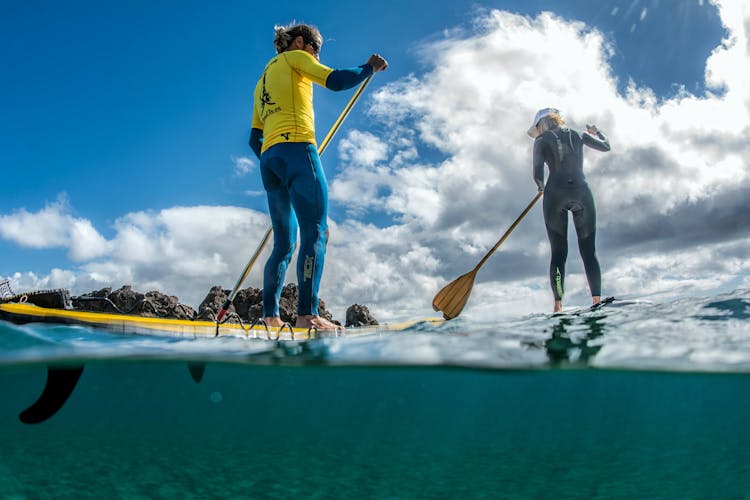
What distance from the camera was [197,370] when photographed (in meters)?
7.14

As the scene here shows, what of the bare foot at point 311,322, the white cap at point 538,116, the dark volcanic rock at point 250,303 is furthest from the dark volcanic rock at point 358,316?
the bare foot at point 311,322

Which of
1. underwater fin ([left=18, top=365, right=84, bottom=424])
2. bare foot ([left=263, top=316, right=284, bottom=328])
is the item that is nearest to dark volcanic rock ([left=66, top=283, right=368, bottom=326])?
underwater fin ([left=18, top=365, right=84, bottom=424])

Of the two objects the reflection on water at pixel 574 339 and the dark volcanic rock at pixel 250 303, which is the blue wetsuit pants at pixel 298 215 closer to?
the reflection on water at pixel 574 339

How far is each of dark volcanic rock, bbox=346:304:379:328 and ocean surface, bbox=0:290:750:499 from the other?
4.77 metres

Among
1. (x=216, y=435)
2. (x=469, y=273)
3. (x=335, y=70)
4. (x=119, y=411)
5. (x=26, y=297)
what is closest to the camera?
(x=335, y=70)

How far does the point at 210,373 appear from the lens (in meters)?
7.39

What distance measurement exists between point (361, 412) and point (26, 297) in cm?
689

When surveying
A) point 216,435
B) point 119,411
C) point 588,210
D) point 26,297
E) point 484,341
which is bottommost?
point 216,435

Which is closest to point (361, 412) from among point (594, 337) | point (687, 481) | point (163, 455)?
point (163, 455)

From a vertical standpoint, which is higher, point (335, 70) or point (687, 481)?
point (335, 70)

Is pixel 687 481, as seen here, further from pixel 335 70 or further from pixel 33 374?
pixel 33 374

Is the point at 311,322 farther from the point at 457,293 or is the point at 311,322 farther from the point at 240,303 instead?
the point at 240,303

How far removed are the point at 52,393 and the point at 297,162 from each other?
17.1ft

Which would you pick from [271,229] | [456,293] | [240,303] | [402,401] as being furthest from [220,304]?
[271,229]
